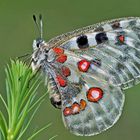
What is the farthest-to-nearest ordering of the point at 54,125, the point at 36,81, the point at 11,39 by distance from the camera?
the point at 11,39 → the point at 54,125 → the point at 36,81

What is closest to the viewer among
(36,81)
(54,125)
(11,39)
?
(36,81)

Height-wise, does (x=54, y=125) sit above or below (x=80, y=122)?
above

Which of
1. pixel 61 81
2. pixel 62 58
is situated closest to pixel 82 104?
pixel 61 81

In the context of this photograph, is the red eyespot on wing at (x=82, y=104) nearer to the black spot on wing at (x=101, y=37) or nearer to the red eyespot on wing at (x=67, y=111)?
the red eyespot on wing at (x=67, y=111)

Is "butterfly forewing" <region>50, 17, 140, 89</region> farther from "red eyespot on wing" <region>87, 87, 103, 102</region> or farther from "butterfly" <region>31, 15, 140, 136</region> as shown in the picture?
"red eyespot on wing" <region>87, 87, 103, 102</region>

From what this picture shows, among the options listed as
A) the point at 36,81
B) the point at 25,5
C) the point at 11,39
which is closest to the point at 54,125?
the point at 11,39

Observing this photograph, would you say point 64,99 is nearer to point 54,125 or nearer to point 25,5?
point 54,125

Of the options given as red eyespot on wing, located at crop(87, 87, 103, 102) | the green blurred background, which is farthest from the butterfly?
the green blurred background
